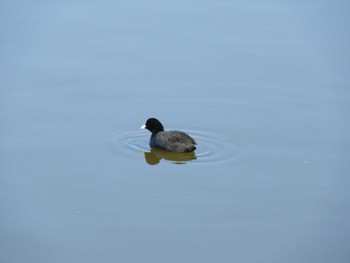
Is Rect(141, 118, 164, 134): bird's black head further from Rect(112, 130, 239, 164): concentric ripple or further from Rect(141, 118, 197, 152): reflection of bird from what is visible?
Rect(112, 130, 239, 164): concentric ripple

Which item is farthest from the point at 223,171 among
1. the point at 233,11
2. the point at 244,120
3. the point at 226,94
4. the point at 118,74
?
the point at 233,11

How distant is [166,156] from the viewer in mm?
12992

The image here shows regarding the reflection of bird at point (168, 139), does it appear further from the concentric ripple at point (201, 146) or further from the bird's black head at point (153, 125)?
the concentric ripple at point (201, 146)

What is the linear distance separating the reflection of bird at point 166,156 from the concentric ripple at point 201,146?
0.32 feet

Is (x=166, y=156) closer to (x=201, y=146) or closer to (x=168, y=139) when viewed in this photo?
(x=168, y=139)

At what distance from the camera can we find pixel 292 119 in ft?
45.5

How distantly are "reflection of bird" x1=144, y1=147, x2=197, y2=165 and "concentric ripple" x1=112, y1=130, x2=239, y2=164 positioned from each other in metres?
0.10

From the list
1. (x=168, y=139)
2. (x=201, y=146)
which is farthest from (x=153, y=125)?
(x=201, y=146)

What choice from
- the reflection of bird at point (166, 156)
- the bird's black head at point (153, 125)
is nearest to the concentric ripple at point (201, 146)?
the reflection of bird at point (166, 156)

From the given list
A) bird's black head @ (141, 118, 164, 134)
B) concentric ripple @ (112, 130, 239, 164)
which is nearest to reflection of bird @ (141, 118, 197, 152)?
bird's black head @ (141, 118, 164, 134)

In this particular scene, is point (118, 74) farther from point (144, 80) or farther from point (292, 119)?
point (292, 119)

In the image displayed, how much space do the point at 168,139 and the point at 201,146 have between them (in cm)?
49

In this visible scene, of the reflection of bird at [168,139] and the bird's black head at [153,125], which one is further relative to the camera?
the bird's black head at [153,125]

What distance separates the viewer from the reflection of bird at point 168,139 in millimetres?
12680
